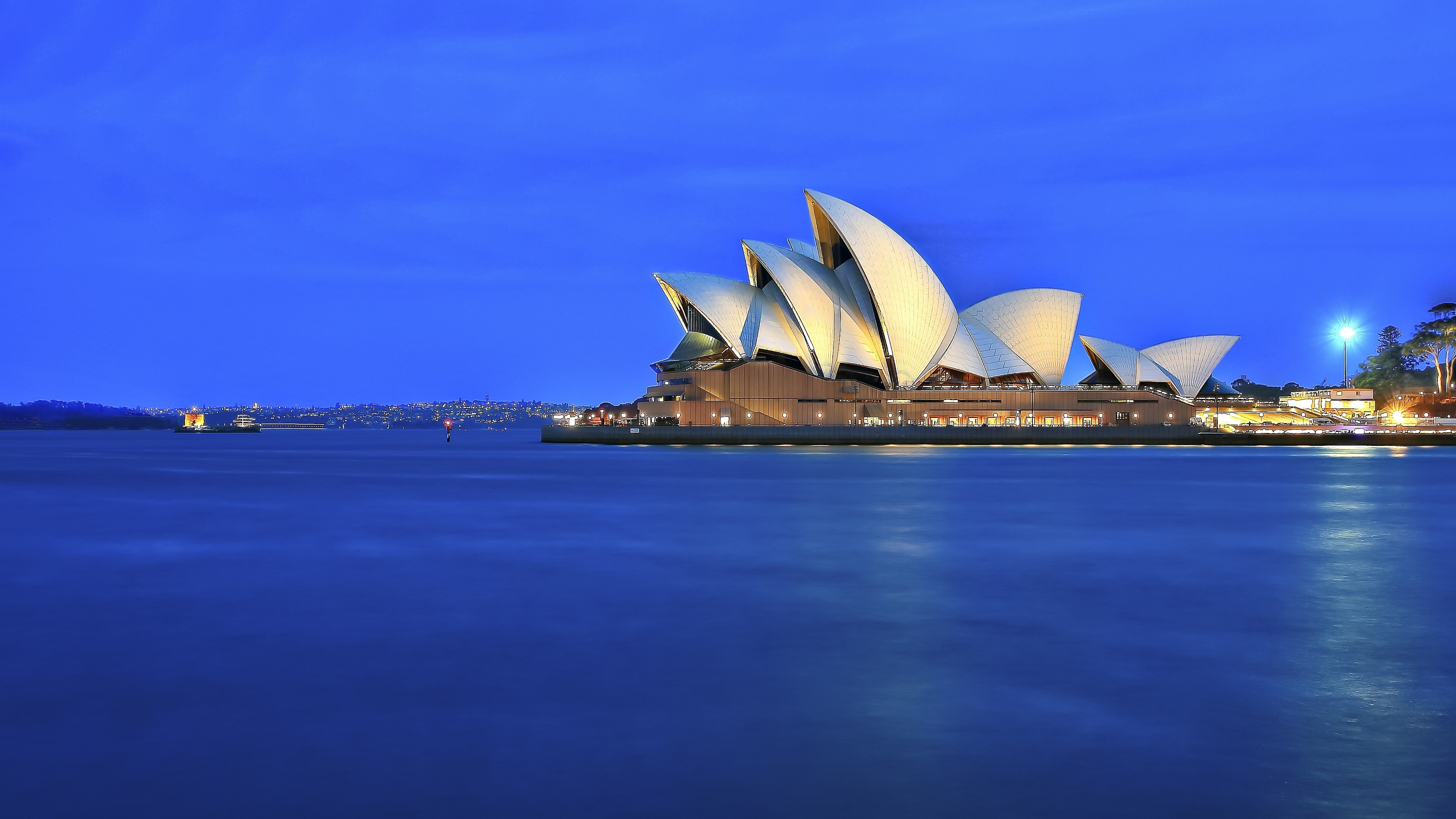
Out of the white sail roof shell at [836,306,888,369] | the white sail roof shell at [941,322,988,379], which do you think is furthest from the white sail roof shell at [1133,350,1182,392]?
the white sail roof shell at [836,306,888,369]

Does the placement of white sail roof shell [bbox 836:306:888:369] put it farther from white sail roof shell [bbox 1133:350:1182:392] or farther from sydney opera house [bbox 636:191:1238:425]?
white sail roof shell [bbox 1133:350:1182:392]

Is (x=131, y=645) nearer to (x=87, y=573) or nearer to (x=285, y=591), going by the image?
(x=285, y=591)

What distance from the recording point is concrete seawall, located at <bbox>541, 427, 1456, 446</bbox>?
3241 inches

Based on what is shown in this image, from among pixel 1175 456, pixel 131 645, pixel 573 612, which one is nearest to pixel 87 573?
pixel 131 645

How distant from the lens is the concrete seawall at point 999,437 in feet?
270

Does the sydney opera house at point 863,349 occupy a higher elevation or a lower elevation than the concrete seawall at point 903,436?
higher

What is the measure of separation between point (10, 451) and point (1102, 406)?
295 feet

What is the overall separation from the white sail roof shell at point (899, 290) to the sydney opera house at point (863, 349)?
99 millimetres

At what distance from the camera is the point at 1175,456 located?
63.3 m

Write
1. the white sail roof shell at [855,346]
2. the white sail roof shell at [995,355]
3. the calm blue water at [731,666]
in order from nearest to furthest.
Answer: the calm blue water at [731,666]
the white sail roof shell at [855,346]
the white sail roof shell at [995,355]

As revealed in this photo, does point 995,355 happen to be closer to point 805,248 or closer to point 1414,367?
point 805,248

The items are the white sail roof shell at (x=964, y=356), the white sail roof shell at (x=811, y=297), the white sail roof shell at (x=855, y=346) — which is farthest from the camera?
the white sail roof shell at (x=964, y=356)

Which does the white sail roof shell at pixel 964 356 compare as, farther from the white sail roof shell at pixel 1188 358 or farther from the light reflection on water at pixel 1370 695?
the light reflection on water at pixel 1370 695

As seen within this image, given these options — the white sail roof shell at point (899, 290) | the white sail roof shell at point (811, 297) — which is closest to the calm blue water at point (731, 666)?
the white sail roof shell at point (899, 290)
